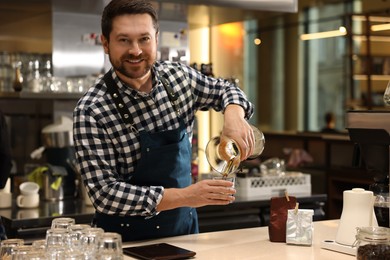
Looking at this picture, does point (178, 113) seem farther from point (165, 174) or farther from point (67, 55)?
point (67, 55)

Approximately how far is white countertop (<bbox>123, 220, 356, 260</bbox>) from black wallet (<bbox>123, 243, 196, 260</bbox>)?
0.04 metres

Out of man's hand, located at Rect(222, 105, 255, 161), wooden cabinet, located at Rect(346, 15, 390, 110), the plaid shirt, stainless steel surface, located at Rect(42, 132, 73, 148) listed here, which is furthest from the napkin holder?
wooden cabinet, located at Rect(346, 15, 390, 110)

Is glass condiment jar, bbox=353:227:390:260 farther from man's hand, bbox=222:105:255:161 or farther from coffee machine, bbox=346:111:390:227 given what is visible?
man's hand, bbox=222:105:255:161

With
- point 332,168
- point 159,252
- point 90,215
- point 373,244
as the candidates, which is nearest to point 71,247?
point 159,252

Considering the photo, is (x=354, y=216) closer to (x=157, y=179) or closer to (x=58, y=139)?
(x=157, y=179)

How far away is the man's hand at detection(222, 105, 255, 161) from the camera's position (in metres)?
2.54

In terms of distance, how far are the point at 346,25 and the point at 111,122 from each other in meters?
8.69

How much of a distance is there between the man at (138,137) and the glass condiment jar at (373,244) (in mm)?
566

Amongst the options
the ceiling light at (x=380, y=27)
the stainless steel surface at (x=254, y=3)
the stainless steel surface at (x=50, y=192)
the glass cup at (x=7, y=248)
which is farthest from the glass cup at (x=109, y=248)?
the ceiling light at (x=380, y=27)

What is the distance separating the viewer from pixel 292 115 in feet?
43.4

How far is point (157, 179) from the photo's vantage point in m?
2.79

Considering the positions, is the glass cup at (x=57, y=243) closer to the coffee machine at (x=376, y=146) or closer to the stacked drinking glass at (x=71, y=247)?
the stacked drinking glass at (x=71, y=247)

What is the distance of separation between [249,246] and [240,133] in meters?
0.41

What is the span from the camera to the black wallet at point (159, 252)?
2297 millimetres
